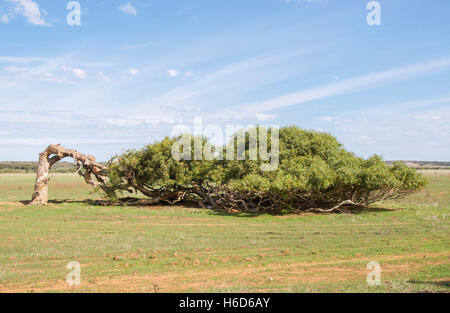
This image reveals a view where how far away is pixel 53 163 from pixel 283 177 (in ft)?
67.7

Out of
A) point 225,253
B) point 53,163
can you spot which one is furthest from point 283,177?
point 53,163

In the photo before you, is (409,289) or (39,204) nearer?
(409,289)

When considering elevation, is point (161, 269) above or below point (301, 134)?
below

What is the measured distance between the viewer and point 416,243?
14406mm

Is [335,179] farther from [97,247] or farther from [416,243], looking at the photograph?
[97,247]

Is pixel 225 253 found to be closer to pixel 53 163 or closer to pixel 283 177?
pixel 283 177

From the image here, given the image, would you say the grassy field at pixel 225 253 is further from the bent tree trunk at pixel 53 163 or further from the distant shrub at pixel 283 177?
the bent tree trunk at pixel 53 163

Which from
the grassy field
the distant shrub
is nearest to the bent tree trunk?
the distant shrub

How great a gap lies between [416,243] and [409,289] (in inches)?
283

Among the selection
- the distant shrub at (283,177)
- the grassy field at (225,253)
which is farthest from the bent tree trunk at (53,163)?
the grassy field at (225,253)

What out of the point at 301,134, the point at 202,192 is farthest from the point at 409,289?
the point at 202,192

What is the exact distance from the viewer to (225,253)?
1270 cm
